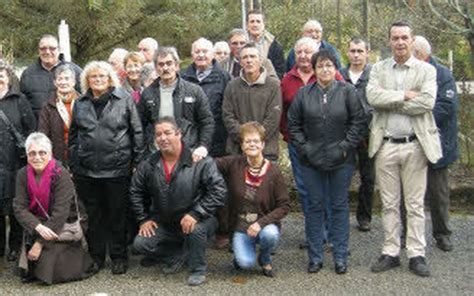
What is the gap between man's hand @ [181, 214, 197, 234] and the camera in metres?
5.80

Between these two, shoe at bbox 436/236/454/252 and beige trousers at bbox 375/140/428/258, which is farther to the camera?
shoe at bbox 436/236/454/252

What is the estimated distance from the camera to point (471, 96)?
29.1 feet

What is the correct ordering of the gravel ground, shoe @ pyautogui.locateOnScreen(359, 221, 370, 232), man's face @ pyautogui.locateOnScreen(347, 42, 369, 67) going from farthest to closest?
shoe @ pyautogui.locateOnScreen(359, 221, 370, 232) → man's face @ pyautogui.locateOnScreen(347, 42, 369, 67) → the gravel ground

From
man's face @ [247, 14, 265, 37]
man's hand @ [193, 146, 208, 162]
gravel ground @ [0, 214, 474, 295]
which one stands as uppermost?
man's face @ [247, 14, 265, 37]

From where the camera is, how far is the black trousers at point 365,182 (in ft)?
23.1

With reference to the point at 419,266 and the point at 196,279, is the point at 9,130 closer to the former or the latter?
the point at 196,279

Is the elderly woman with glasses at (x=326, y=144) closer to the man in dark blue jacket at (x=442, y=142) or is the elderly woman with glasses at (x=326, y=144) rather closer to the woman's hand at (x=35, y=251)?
the man in dark blue jacket at (x=442, y=142)

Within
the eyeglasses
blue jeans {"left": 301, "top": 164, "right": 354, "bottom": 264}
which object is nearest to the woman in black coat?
the eyeglasses

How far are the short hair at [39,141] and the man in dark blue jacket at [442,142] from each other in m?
3.60

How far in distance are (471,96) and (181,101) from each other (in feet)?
15.1

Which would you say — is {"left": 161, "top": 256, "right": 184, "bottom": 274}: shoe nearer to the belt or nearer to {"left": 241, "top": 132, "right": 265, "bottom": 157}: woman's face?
{"left": 241, "top": 132, "right": 265, "bottom": 157}: woman's face

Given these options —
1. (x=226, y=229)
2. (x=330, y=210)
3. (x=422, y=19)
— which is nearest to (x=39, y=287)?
(x=226, y=229)

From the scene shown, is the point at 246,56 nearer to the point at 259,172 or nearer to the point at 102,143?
the point at 259,172

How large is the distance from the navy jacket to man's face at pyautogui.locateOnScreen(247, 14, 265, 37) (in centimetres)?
202
